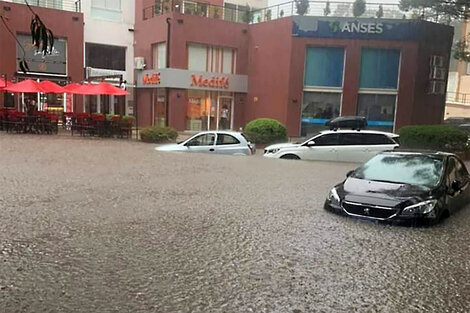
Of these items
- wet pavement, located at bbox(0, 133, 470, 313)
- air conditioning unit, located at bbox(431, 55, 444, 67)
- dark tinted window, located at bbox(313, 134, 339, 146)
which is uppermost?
air conditioning unit, located at bbox(431, 55, 444, 67)

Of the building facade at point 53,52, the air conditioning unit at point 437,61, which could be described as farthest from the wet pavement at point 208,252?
the air conditioning unit at point 437,61

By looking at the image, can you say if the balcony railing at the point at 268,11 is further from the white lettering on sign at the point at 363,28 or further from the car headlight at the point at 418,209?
the car headlight at the point at 418,209

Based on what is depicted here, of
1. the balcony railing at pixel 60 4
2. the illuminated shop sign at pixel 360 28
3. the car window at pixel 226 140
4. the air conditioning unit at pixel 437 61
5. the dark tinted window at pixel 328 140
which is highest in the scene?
the balcony railing at pixel 60 4

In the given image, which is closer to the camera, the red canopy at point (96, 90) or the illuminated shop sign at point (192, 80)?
the red canopy at point (96, 90)

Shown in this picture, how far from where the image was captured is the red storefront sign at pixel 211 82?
1163 inches

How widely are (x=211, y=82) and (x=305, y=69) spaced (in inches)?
235

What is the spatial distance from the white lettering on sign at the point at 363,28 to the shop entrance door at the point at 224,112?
8416 millimetres

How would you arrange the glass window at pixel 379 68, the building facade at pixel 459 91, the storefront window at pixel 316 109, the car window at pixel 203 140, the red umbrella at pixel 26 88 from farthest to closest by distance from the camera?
1. the building facade at pixel 459 91
2. the storefront window at pixel 316 109
3. the glass window at pixel 379 68
4. the red umbrella at pixel 26 88
5. the car window at pixel 203 140

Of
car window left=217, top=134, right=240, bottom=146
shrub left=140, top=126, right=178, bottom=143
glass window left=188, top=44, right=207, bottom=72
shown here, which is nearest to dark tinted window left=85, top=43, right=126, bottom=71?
glass window left=188, top=44, right=207, bottom=72

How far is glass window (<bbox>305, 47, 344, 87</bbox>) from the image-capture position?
90.5 ft

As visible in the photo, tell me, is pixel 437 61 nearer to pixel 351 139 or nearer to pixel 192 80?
pixel 192 80

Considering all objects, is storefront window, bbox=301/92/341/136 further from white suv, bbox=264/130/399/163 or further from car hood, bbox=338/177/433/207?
car hood, bbox=338/177/433/207

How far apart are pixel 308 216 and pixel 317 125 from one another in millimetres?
19823

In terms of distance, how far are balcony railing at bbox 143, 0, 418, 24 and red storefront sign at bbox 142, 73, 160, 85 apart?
4.04m
